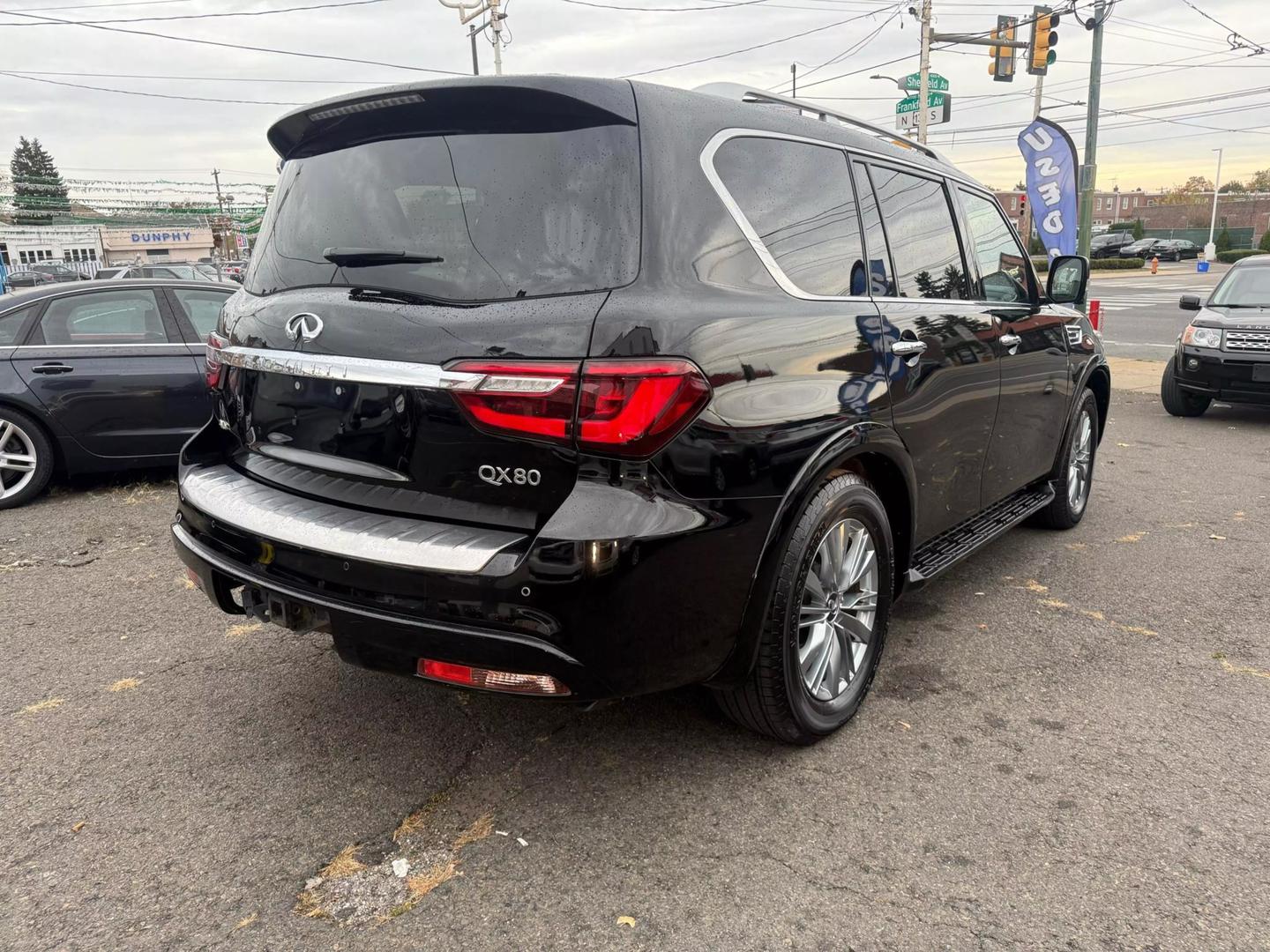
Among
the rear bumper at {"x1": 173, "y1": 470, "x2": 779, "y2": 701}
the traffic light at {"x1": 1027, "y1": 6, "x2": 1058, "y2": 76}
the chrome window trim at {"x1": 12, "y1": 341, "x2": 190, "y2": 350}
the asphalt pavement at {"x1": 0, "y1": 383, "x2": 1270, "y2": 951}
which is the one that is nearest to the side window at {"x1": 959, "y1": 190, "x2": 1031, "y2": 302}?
the asphalt pavement at {"x1": 0, "y1": 383, "x2": 1270, "y2": 951}

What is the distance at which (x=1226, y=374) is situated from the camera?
8.76 metres

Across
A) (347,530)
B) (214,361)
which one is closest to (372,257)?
(347,530)

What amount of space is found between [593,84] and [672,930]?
2087 mm

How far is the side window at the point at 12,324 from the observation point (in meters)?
6.11

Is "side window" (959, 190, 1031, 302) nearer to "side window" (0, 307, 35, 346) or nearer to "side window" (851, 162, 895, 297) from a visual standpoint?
"side window" (851, 162, 895, 297)

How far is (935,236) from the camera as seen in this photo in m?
3.73

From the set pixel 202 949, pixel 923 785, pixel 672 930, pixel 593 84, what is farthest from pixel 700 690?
pixel 593 84

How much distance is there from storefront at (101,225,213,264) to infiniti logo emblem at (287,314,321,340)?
3551 inches

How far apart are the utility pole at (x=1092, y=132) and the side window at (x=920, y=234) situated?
13.1m

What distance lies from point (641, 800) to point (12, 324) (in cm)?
570

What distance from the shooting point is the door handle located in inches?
122

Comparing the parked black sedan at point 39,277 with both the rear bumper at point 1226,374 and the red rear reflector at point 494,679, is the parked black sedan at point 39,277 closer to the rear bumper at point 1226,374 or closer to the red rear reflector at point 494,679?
the rear bumper at point 1226,374

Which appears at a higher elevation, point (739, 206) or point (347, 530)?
point (739, 206)

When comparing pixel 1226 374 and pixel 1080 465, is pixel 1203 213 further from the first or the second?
pixel 1080 465
